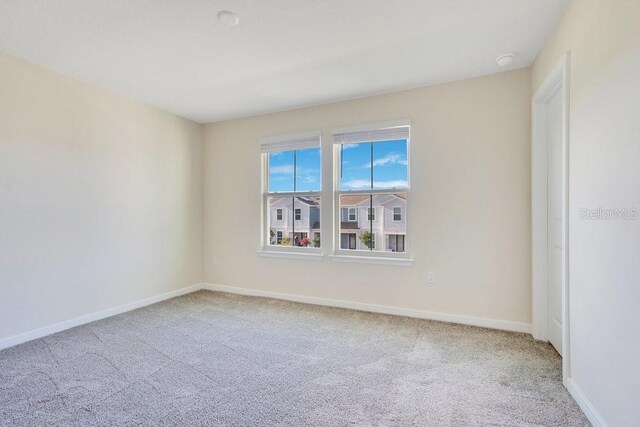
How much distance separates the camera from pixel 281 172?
425 centimetres

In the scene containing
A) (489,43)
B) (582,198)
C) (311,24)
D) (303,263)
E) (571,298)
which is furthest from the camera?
(303,263)

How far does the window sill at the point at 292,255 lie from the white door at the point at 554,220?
2.30 metres

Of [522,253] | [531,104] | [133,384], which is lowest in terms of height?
[133,384]

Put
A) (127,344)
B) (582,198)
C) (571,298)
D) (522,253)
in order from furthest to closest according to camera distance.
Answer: (522,253) → (127,344) → (571,298) → (582,198)

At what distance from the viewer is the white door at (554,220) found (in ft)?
8.18

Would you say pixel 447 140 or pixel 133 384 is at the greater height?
pixel 447 140

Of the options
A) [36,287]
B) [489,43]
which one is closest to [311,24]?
[489,43]

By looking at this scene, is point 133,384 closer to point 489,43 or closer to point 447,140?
point 447,140

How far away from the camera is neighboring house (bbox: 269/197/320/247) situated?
4.02 m

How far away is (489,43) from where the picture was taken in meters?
2.49

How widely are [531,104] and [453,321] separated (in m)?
2.21

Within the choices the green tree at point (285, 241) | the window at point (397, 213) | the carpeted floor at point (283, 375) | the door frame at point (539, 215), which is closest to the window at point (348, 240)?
the window at point (397, 213)

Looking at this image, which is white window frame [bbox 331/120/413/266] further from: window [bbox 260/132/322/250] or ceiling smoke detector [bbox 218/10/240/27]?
ceiling smoke detector [bbox 218/10/240/27]

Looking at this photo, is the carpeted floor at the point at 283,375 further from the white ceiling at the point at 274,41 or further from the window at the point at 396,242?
the white ceiling at the point at 274,41
